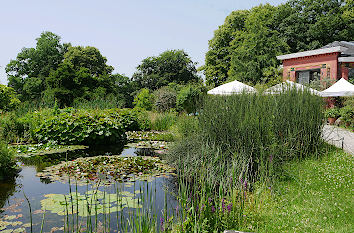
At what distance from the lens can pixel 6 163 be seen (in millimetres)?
5316

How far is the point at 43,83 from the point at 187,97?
17.0 metres

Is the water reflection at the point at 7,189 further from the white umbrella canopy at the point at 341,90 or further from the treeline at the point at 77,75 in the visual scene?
the white umbrella canopy at the point at 341,90

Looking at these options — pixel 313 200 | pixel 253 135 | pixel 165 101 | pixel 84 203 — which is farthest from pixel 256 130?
pixel 165 101

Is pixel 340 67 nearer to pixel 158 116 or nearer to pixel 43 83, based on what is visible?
pixel 158 116

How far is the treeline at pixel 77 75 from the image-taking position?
21.7m

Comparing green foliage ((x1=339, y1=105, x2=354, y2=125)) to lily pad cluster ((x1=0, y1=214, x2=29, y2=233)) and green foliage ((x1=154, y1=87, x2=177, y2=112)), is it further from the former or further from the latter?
lily pad cluster ((x1=0, y1=214, x2=29, y2=233))

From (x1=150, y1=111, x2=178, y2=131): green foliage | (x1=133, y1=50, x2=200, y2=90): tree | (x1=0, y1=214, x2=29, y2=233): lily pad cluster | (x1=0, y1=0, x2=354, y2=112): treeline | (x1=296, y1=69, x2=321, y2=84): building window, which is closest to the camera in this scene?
(x1=0, y1=214, x2=29, y2=233): lily pad cluster

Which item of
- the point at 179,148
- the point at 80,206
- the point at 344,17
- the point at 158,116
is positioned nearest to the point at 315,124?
the point at 179,148

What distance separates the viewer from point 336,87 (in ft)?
44.5

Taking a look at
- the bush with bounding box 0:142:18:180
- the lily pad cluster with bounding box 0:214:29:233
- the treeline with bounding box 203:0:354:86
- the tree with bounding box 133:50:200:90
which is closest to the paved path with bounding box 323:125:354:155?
the lily pad cluster with bounding box 0:214:29:233

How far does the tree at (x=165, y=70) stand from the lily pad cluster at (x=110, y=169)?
28558 mm

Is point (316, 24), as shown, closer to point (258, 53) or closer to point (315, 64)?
point (258, 53)

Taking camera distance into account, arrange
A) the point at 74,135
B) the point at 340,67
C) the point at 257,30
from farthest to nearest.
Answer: the point at 257,30 → the point at 340,67 → the point at 74,135

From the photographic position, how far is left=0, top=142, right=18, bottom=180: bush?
522 centimetres
